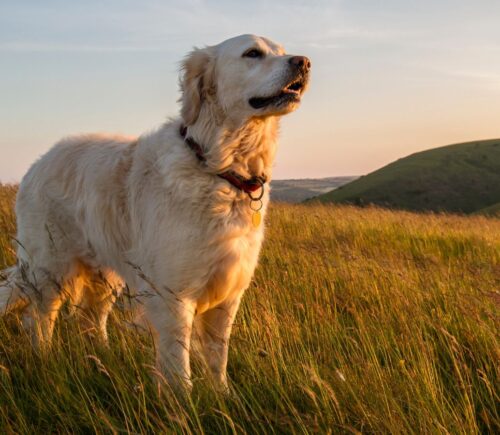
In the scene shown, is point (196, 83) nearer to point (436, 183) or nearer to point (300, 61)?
point (300, 61)

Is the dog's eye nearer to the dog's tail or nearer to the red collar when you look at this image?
the red collar

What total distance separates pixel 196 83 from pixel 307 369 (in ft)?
6.15

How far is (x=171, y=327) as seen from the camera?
3104 mm

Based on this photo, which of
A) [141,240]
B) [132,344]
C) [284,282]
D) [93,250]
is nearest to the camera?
[132,344]

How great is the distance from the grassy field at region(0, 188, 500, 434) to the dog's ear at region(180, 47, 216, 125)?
1.25m

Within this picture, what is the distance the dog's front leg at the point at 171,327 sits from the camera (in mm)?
3037

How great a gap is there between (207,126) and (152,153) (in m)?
0.39

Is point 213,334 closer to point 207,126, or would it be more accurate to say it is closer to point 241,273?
point 241,273

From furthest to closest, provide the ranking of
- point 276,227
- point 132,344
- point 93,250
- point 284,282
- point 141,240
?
point 276,227 → point 284,282 → point 93,250 → point 141,240 → point 132,344

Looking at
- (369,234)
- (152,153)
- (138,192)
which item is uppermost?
(152,153)

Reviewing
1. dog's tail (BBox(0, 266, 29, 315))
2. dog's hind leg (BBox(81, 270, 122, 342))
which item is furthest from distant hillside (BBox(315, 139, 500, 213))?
dog's tail (BBox(0, 266, 29, 315))

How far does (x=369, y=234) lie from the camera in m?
9.27

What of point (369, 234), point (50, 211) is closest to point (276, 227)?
point (369, 234)

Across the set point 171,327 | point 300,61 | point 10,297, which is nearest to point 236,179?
point 300,61
